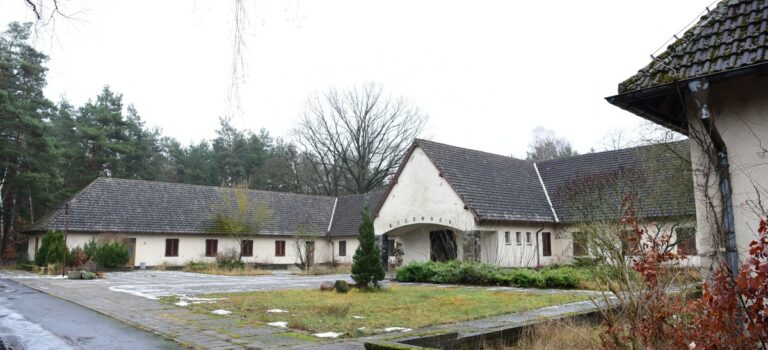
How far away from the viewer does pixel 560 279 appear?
18.3 meters

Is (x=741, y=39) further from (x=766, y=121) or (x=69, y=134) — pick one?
(x=69, y=134)

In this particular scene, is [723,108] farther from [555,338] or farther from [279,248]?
[279,248]

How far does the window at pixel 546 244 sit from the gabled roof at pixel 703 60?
2162cm

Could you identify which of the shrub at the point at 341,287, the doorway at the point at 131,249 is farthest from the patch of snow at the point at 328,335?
the doorway at the point at 131,249

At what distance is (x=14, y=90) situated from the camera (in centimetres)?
4053

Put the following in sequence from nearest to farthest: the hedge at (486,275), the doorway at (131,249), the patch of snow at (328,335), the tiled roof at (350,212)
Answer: the patch of snow at (328,335)
the hedge at (486,275)
the doorway at (131,249)
the tiled roof at (350,212)

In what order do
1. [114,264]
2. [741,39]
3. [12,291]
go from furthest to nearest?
[114,264], [12,291], [741,39]

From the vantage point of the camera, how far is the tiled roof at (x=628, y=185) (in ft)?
67.8

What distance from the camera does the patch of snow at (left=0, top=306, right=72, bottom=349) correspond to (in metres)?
8.17

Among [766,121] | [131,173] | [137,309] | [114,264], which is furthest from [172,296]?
[131,173]

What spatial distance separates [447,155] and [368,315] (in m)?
17.6

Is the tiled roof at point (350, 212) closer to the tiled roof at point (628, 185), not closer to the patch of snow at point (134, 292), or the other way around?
the tiled roof at point (628, 185)

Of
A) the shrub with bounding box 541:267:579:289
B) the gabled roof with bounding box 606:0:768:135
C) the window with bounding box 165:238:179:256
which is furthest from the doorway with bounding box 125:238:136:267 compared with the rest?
the gabled roof with bounding box 606:0:768:135

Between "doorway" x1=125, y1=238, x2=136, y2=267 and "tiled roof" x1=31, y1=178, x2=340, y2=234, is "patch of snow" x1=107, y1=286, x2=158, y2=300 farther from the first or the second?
"tiled roof" x1=31, y1=178, x2=340, y2=234
